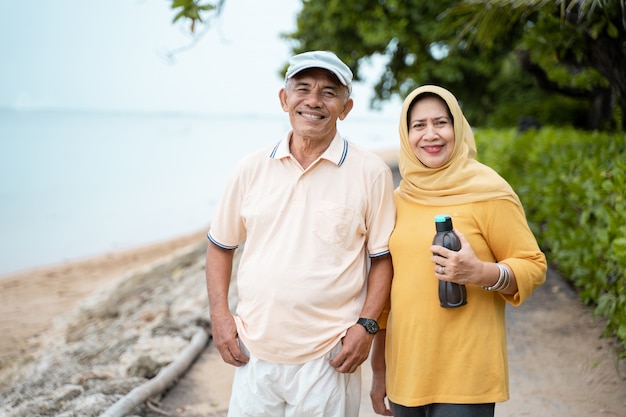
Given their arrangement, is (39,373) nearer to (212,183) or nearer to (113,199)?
(113,199)

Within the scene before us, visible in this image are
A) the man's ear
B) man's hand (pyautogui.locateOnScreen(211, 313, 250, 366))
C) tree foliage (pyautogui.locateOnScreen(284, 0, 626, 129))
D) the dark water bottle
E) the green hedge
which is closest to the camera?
the dark water bottle

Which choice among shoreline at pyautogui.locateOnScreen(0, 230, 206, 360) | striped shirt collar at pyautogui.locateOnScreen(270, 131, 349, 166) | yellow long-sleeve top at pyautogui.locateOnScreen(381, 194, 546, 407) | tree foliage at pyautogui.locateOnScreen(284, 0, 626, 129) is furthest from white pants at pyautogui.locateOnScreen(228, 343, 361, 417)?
shoreline at pyautogui.locateOnScreen(0, 230, 206, 360)

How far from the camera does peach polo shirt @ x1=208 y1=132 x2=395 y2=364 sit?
2551mm

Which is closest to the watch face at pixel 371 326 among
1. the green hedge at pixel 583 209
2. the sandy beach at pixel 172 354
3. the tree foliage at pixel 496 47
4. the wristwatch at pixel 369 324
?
the wristwatch at pixel 369 324

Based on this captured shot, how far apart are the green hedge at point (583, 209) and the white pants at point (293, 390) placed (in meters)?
2.41

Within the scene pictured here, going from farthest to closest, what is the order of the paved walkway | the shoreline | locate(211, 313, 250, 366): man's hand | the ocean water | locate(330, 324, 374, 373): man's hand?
the ocean water → the shoreline → the paved walkway → locate(211, 313, 250, 366): man's hand → locate(330, 324, 374, 373): man's hand

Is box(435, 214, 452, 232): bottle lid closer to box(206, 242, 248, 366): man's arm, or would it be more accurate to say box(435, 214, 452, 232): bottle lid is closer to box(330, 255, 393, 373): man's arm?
box(330, 255, 393, 373): man's arm

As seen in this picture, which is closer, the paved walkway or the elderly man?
the elderly man

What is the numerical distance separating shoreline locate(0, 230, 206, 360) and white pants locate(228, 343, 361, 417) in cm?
680

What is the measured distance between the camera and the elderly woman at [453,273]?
2.39 meters

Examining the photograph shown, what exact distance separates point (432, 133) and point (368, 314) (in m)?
0.77

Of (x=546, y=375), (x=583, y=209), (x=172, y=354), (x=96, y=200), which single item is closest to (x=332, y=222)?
(x=546, y=375)

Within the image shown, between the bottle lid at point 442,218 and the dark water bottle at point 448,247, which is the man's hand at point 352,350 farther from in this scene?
the bottle lid at point 442,218

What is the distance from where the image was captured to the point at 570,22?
525 cm
